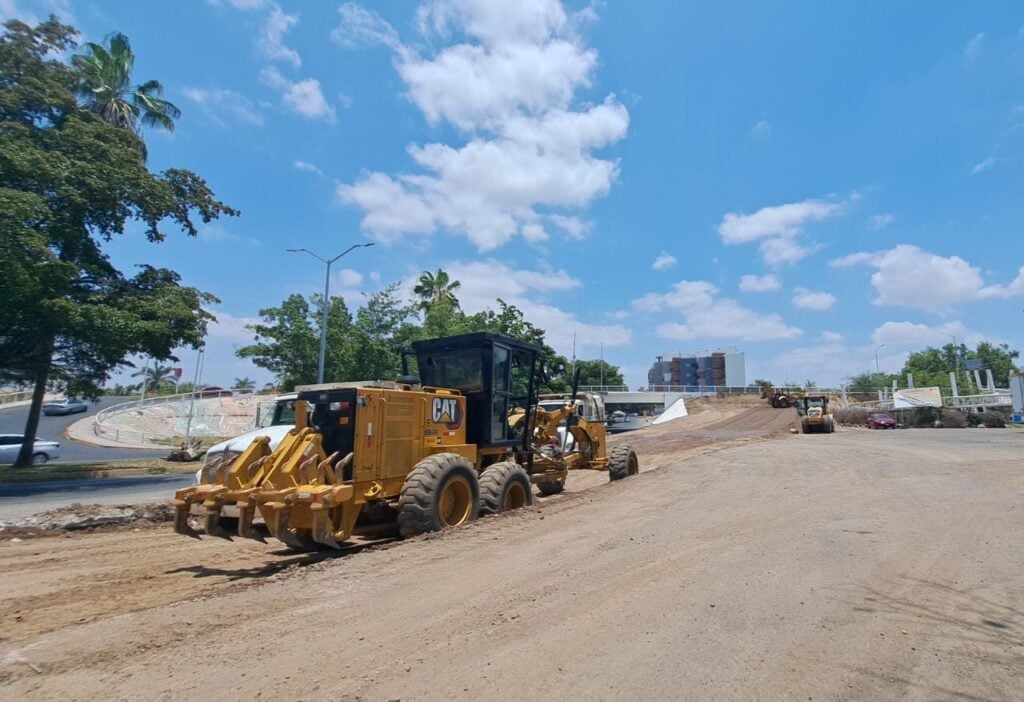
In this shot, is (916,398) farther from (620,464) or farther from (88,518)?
(88,518)

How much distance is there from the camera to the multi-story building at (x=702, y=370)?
499 ft

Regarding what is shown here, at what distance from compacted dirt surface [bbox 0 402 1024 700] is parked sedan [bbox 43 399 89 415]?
58.8m

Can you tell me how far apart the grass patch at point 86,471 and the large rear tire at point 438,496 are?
17.6 meters

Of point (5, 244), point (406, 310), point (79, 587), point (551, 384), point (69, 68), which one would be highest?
point (69, 68)

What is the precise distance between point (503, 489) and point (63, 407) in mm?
63543

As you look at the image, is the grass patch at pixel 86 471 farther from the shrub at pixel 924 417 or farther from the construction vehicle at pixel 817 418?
the shrub at pixel 924 417

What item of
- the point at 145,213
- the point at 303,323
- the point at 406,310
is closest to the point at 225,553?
the point at 145,213

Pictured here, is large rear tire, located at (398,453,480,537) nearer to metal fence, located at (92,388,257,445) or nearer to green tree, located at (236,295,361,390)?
green tree, located at (236,295,361,390)

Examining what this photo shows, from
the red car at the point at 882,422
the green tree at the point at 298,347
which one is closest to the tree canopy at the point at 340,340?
the green tree at the point at 298,347

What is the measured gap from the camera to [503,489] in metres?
8.80

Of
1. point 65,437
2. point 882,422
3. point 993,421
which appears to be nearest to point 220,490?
point 65,437

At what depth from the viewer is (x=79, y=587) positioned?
6039 millimetres

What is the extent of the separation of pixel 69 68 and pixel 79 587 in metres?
23.8

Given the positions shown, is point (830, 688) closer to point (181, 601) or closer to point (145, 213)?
point (181, 601)
